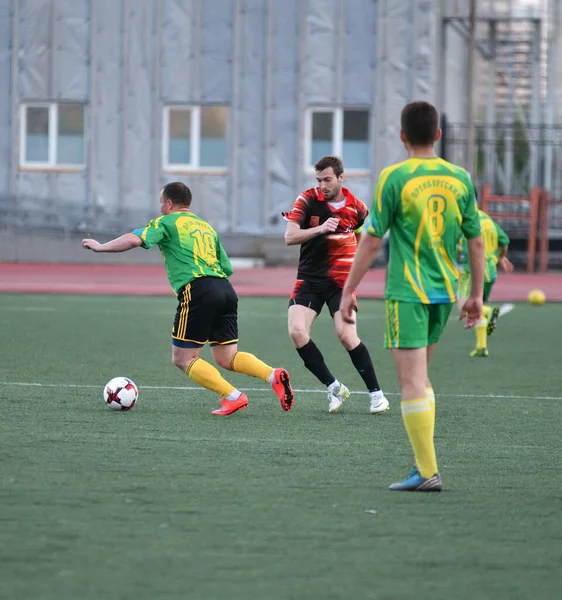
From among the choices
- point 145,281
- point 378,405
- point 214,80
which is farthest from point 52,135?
point 378,405

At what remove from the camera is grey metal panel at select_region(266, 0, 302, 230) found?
31.3m

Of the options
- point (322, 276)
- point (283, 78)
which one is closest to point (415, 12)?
point (283, 78)

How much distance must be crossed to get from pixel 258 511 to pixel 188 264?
11.2ft

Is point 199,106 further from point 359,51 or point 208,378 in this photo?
point 208,378

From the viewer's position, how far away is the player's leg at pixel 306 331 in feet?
31.1

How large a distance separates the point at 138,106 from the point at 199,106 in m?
1.51

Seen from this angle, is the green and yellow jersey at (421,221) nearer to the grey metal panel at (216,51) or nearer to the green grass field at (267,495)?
the green grass field at (267,495)

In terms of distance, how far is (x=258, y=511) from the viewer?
18.9ft

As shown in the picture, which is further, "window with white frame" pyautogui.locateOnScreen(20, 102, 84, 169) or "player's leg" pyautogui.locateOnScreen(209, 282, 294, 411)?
"window with white frame" pyautogui.locateOnScreen(20, 102, 84, 169)

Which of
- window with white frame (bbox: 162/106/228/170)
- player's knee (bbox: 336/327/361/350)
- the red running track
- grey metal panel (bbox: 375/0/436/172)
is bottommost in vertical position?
the red running track

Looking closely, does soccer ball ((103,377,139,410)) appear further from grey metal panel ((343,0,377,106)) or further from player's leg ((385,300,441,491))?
grey metal panel ((343,0,377,106))

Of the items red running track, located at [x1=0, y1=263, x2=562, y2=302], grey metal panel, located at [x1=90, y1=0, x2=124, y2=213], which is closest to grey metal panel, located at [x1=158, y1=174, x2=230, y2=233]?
grey metal panel, located at [x1=90, y1=0, x2=124, y2=213]

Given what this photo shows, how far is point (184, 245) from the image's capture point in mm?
8828

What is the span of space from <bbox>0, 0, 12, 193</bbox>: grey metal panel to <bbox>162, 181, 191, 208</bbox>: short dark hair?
24146mm
